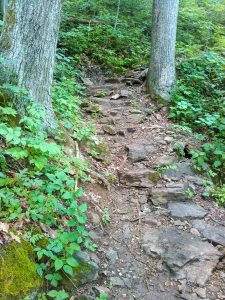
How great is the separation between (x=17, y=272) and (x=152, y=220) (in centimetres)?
213

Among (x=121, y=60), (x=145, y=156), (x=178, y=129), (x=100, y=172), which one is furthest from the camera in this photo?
(x=121, y=60)

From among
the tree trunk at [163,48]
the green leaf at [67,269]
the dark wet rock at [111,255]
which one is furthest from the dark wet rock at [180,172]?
the green leaf at [67,269]

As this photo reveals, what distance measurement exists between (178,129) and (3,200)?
163 inches

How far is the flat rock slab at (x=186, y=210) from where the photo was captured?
438 cm

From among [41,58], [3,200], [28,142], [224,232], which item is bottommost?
[224,232]

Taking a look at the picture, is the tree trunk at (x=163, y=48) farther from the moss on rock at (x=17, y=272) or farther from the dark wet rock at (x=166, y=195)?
Answer: the moss on rock at (x=17, y=272)

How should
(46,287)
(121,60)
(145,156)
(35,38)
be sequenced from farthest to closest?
(121,60) → (145,156) → (35,38) → (46,287)

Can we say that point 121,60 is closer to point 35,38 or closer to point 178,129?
point 178,129

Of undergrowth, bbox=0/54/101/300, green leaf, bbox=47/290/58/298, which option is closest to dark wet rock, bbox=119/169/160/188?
undergrowth, bbox=0/54/101/300


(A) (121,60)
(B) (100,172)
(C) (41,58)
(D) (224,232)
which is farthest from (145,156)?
(A) (121,60)

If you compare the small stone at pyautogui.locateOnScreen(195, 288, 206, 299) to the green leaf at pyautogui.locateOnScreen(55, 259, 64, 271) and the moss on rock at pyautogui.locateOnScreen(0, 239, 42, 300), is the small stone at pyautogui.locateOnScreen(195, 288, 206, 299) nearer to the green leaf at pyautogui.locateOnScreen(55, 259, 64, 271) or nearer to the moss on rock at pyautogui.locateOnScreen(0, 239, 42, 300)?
the green leaf at pyautogui.locateOnScreen(55, 259, 64, 271)

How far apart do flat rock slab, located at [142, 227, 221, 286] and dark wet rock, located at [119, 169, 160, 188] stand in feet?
3.31

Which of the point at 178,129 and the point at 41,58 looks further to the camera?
the point at 178,129

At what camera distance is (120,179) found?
5090mm
